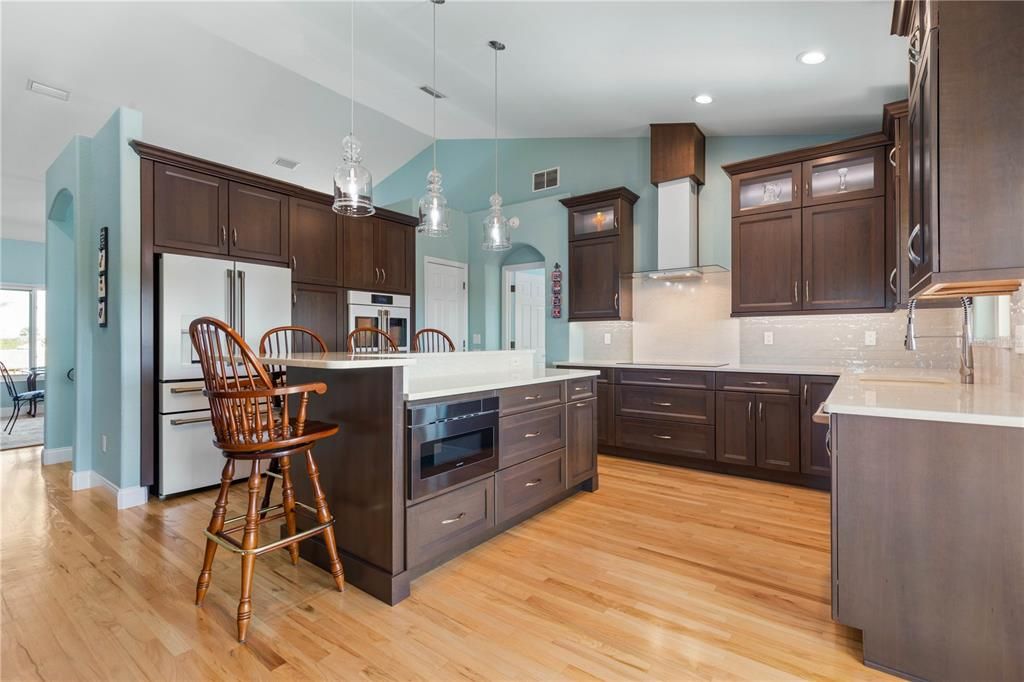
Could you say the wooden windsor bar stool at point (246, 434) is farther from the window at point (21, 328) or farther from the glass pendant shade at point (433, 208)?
the window at point (21, 328)

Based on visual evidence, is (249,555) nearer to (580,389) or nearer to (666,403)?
(580,389)

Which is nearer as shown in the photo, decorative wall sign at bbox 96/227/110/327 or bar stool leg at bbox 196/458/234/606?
bar stool leg at bbox 196/458/234/606

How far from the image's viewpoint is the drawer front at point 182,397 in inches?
133

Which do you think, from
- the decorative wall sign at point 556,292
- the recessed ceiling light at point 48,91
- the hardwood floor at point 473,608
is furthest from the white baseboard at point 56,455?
the decorative wall sign at point 556,292

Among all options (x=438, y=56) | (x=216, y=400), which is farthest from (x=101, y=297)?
(x=438, y=56)

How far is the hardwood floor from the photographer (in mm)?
1637

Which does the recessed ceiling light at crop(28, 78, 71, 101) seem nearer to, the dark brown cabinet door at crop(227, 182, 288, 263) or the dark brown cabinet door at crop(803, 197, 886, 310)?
the dark brown cabinet door at crop(227, 182, 288, 263)

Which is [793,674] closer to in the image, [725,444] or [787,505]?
[787,505]

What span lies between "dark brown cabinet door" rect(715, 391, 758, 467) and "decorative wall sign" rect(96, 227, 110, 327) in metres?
4.70

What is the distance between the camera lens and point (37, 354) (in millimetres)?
8266

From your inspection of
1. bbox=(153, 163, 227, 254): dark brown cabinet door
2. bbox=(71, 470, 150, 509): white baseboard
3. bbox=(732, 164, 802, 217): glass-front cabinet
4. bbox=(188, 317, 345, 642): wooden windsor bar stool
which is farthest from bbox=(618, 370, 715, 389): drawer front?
bbox=(71, 470, 150, 509): white baseboard

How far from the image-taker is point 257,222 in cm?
396

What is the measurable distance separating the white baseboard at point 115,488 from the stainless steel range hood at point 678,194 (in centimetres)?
448

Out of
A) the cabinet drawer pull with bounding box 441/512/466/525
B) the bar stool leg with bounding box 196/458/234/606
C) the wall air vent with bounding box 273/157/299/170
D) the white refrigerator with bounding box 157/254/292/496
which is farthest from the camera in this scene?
the wall air vent with bounding box 273/157/299/170
